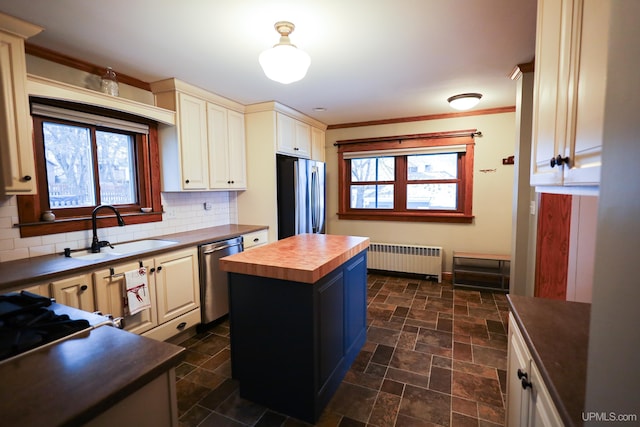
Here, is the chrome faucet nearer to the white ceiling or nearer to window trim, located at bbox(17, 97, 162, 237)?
window trim, located at bbox(17, 97, 162, 237)

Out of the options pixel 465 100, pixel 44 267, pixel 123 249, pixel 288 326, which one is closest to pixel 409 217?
pixel 465 100

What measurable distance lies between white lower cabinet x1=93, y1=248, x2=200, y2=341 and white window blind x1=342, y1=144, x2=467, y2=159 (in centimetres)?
293

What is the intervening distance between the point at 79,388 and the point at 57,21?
87.4 inches

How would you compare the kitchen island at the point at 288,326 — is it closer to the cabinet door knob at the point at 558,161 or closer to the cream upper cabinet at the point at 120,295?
the cream upper cabinet at the point at 120,295

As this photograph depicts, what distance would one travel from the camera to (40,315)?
106 centimetres

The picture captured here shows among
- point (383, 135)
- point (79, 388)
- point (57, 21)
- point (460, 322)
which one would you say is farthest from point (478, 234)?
point (57, 21)

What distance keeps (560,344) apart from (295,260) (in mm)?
1273

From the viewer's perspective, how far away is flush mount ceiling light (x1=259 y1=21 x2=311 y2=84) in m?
1.77

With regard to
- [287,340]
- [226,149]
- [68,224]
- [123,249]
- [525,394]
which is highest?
[226,149]

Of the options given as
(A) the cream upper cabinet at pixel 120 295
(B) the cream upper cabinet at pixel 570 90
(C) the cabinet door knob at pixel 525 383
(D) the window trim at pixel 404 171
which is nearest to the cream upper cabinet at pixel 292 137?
(D) the window trim at pixel 404 171

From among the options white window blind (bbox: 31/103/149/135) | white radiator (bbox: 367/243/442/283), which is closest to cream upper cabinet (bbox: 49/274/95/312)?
white window blind (bbox: 31/103/149/135)

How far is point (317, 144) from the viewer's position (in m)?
4.65

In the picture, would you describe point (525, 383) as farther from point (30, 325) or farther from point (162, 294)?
point (162, 294)

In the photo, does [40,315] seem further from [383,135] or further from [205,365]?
[383,135]
